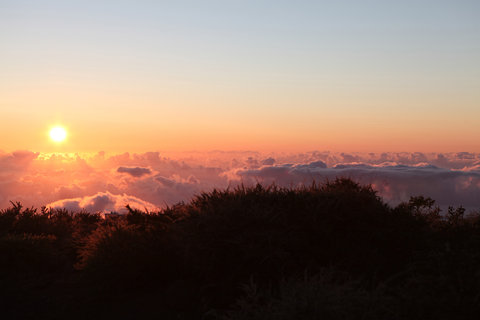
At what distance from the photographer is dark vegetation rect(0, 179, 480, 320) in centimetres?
726

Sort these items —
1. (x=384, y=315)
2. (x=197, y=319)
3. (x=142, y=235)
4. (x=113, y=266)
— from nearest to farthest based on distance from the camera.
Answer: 1. (x=384, y=315)
2. (x=197, y=319)
3. (x=113, y=266)
4. (x=142, y=235)

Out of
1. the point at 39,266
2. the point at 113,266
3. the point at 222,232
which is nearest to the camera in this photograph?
the point at 222,232

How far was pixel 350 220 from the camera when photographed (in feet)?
33.0

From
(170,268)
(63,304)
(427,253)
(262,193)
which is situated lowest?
(63,304)

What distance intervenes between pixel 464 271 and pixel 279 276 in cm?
339

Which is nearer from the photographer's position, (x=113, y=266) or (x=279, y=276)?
(x=279, y=276)

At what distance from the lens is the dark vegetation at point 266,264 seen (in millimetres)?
7262

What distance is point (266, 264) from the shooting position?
854 centimetres

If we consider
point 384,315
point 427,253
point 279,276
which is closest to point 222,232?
point 279,276

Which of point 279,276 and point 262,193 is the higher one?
point 262,193

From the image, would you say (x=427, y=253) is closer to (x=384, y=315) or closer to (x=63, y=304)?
(x=384, y=315)

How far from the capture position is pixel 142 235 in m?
10.5

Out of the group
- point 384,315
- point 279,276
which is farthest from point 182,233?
point 384,315

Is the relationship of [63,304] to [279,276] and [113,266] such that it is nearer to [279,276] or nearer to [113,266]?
[113,266]
